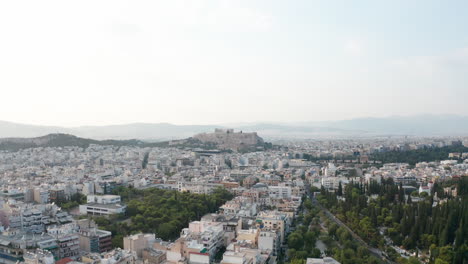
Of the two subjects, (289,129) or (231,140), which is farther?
(289,129)

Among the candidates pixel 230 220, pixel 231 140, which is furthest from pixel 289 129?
pixel 230 220

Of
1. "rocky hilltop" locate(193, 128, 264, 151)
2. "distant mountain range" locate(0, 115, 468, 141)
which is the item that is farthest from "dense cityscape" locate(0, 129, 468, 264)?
"distant mountain range" locate(0, 115, 468, 141)

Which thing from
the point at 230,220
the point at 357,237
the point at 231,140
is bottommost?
the point at 357,237

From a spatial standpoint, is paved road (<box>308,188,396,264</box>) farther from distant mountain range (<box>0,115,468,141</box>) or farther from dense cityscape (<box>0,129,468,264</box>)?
distant mountain range (<box>0,115,468,141</box>)

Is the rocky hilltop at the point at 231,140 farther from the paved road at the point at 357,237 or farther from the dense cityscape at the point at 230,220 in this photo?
the paved road at the point at 357,237

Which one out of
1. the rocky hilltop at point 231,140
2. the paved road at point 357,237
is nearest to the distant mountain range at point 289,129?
the rocky hilltop at point 231,140

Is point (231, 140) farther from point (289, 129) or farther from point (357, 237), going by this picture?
point (289, 129)

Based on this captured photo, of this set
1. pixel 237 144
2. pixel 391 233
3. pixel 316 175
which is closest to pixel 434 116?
pixel 237 144

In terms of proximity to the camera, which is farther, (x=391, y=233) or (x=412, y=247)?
(x=391, y=233)

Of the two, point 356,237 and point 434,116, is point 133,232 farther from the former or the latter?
point 434,116
